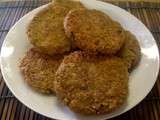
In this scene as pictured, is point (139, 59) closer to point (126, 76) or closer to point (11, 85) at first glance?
point (126, 76)

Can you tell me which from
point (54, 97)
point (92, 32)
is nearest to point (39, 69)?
point (54, 97)

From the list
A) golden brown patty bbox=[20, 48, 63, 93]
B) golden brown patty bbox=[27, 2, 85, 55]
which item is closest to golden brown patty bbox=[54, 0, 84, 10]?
golden brown patty bbox=[27, 2, 85, 55]

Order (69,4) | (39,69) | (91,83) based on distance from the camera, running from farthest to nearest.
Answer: (69,4), (39,69), (91,83)

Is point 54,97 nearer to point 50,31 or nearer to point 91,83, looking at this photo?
point 91,83

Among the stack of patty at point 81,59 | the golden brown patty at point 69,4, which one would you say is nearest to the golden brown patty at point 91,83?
the stack of patty at point 81,59

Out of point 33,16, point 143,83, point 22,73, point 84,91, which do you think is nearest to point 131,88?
point 143,83

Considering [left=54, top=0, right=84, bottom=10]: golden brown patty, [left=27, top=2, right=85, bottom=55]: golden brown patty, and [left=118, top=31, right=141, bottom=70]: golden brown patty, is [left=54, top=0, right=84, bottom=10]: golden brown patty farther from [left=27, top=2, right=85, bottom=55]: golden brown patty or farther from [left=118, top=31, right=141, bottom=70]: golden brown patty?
[left=118, top=31, right=141, bottom=70]: golden brown patty
